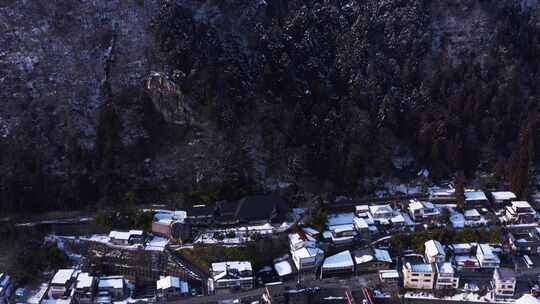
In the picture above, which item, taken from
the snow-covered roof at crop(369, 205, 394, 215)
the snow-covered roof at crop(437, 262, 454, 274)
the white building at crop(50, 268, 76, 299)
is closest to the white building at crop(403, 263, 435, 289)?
the snow-covered roof at crop(437, 262, 454, 274)

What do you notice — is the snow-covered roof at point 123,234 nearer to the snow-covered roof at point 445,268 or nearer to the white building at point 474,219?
the snow-covered roof at point 445,268

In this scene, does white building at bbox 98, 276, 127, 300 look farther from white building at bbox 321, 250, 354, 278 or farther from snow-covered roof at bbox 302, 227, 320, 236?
white building at bbox 321, 250, 354, 278

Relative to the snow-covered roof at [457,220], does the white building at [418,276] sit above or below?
below

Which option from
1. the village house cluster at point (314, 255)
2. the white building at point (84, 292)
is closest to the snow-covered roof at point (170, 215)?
the village house cluster at point (314, 255)

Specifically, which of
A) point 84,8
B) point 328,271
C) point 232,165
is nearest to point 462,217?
point 328,271

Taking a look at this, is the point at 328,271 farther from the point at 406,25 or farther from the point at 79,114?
the point at 406,25

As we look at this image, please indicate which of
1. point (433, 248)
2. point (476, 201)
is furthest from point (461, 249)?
point (476, 201)
